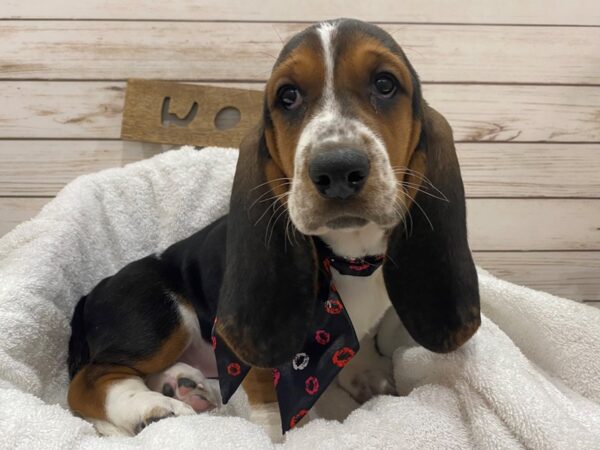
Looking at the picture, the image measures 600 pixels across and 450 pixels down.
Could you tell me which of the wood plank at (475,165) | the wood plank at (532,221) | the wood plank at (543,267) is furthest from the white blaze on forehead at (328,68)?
the wood plank at (543,267)

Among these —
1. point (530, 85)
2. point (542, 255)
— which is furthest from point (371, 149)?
point (542, 255)

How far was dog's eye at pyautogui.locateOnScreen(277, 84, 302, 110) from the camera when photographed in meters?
1.42

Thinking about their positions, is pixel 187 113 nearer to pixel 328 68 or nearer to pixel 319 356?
pixel 328 68

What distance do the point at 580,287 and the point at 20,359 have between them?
2549 millimetres

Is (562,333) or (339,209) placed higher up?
(339,209)

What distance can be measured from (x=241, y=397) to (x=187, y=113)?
1.27m

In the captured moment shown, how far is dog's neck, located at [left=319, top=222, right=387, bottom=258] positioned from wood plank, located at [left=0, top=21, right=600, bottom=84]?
3.97 ft

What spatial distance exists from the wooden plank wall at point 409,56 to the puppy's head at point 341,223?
1010 mm

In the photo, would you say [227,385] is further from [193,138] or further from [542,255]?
[542,255]

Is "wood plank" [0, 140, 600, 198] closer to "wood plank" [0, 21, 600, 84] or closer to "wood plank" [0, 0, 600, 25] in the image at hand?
"wood plank" [0, 21, 600, 84]

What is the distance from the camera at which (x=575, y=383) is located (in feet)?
5.61

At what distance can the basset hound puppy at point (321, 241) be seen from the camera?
1.25 m

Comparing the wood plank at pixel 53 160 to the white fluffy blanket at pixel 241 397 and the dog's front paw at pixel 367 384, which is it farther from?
the dog's front paw at pixel 367 384

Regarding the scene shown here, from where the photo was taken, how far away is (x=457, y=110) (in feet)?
8.28
